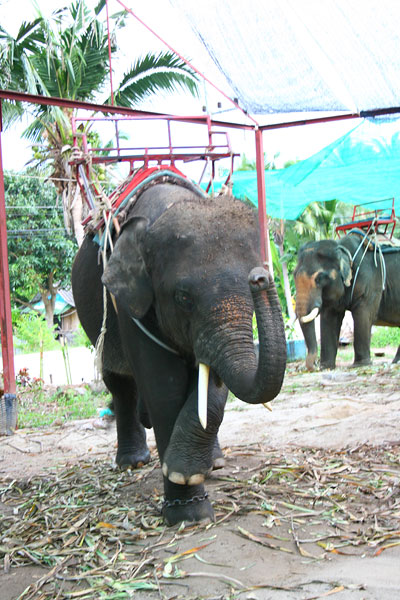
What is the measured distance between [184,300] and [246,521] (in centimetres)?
123

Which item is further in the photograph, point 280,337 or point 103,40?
point 103,40

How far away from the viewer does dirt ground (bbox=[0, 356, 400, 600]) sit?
2.93 metres

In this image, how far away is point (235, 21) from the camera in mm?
6883

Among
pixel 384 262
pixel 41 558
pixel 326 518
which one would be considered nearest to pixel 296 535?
pixel 326 518

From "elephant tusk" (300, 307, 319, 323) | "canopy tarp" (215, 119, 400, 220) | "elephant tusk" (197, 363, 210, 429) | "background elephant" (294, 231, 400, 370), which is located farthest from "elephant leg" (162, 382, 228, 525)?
"background elephant" (294, 231, 400, 370)

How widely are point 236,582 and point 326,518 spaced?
882mm

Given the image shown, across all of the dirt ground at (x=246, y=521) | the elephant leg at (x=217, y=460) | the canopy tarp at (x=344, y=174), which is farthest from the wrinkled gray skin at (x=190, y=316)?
the canopy tarp at (x=344, y=174)

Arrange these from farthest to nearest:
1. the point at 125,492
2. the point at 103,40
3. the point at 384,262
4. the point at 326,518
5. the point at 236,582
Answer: the point at 103,40 → the point at 384,262 → the point at 125,492 → the point at 326,518 → the point at 236,582

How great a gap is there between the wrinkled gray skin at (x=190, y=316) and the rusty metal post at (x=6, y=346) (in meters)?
3.40

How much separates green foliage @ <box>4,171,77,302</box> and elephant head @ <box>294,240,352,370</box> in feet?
52.3

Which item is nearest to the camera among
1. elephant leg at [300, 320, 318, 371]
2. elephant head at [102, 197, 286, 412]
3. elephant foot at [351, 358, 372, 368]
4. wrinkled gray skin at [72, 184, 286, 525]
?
elephant head at [102, 197, 286, 412]

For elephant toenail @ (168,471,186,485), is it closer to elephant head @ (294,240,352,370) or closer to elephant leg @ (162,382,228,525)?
elephant leg @ (162,382,228,525)

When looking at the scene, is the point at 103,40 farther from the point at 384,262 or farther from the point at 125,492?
the point at 125,492

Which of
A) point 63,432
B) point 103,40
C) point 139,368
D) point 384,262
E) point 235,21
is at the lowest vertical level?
point 63,432
